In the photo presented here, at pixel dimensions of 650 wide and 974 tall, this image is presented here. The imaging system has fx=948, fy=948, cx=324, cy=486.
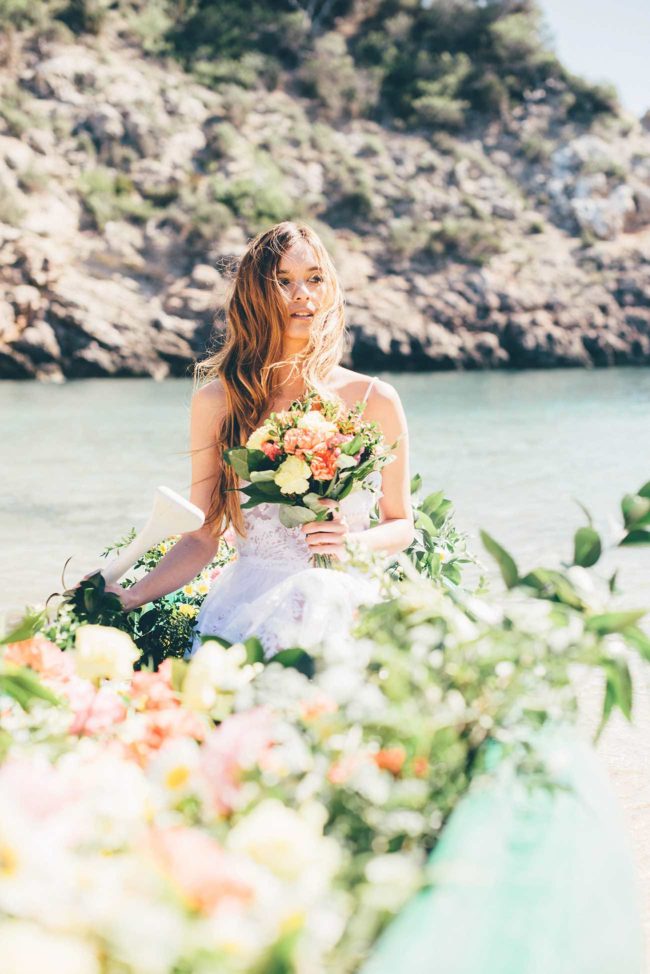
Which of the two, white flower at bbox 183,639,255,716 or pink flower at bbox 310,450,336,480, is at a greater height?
pink flower at bbox 310,450,336,480

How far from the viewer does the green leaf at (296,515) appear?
2637 millimetres

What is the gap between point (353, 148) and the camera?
33.0m

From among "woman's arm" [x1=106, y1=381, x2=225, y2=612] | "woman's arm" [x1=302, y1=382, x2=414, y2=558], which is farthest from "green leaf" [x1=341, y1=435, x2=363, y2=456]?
"woman's arm" [x1=106, y1=381, x2=225, y2=612]

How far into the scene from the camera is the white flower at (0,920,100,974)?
0.87 metres

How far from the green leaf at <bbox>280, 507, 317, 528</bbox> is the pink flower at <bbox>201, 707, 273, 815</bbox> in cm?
135

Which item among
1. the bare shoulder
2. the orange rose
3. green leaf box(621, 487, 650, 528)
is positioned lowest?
the orange rose

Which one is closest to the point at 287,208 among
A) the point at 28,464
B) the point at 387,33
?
the point at 387,33

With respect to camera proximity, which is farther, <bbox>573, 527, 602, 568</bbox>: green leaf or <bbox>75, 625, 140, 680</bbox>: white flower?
<bbox>75, 625, 140, 680</bbox>: white flower

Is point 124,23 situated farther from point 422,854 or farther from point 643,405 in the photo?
point 422,854

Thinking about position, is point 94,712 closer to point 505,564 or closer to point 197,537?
point 505,564

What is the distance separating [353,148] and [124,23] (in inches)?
361

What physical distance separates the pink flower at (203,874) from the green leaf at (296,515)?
5.44 ft

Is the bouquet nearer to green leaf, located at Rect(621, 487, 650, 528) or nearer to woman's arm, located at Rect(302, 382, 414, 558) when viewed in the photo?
woman's arm, located at Rect(302, 382, 414, 558)

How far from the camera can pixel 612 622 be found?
4.90ft
